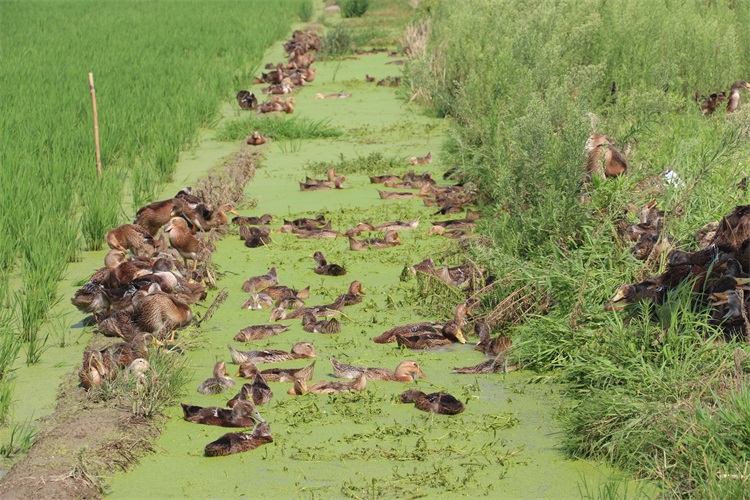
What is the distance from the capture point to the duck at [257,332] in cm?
444

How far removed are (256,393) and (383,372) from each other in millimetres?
520

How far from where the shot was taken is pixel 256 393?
3.74 m

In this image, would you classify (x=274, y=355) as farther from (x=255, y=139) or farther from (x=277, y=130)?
(x=277, y=130)

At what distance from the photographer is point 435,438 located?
3416 mm

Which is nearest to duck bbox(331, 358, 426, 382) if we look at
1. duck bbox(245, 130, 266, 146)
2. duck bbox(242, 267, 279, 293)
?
duck bbox(242, 267, 279, 293)

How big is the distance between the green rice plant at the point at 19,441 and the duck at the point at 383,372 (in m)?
1.13

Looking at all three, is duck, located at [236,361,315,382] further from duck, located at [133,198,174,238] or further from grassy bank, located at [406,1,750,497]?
duck, located at [133,198,174,238]

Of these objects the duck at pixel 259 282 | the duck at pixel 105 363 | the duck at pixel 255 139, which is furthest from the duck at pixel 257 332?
the duck at pixel 255 139

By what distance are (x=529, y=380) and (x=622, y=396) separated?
26.1 inches

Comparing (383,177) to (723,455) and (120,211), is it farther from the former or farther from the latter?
(723,455)

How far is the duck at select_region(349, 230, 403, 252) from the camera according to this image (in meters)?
5.83

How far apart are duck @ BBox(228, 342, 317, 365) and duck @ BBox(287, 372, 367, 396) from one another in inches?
13.5

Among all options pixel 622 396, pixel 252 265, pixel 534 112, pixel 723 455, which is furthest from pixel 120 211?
pixel 723 455

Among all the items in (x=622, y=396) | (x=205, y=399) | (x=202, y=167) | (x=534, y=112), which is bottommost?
(x=202, y=167)
